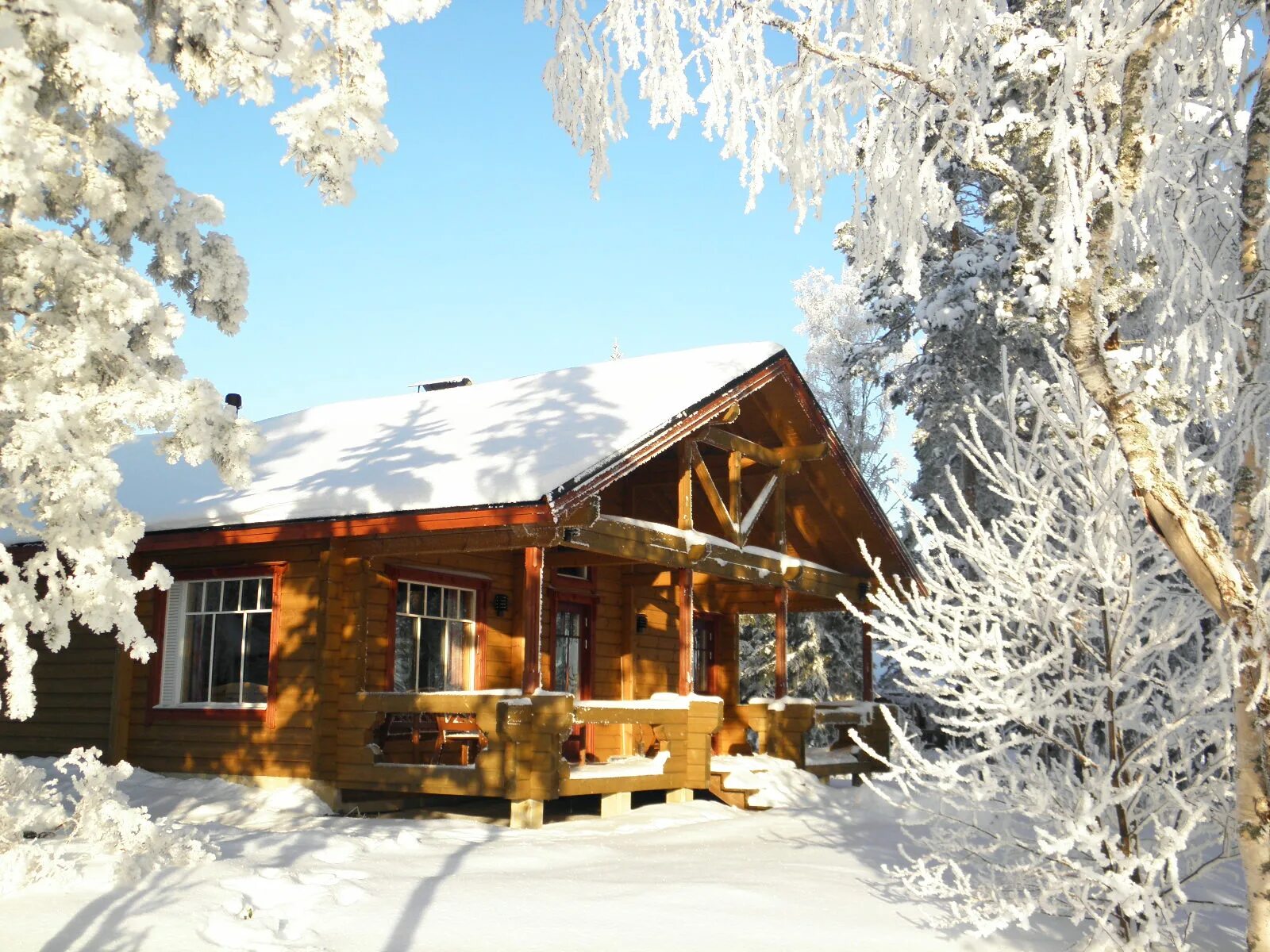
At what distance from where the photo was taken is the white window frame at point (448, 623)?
13592mm

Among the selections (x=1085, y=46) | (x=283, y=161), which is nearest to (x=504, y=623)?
(x=283, y=161)

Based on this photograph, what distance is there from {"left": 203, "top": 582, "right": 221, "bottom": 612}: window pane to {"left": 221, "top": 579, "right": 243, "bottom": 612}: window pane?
7 centimetres

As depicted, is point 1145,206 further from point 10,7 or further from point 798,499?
point 798,499

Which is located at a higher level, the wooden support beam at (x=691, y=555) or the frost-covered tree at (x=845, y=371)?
the frost-covered tree at (x=845, y=371)

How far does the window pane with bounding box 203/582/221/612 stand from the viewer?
13898 millimetres

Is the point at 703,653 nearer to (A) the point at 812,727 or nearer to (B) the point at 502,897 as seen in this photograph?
(A) the point at 812,727

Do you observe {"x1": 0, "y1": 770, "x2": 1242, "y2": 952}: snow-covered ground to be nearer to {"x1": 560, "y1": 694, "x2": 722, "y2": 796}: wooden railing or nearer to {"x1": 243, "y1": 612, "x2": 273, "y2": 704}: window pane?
{"x1": 560, "y1": 694, "x2": 722, "y2": 796}: wooden railing

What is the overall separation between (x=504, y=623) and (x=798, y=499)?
5.14 meters

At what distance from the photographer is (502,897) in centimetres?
779

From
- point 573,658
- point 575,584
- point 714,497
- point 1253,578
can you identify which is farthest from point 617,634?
point 1253,578

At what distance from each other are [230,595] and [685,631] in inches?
204

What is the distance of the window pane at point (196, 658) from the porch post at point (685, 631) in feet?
17.6

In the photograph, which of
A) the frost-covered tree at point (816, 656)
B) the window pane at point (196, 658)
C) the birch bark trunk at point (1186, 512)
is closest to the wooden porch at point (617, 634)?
the window pane at point (196, 658)

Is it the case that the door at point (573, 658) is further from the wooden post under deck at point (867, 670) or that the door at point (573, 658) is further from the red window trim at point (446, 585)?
the wooden post under deck at point (867, 670)
